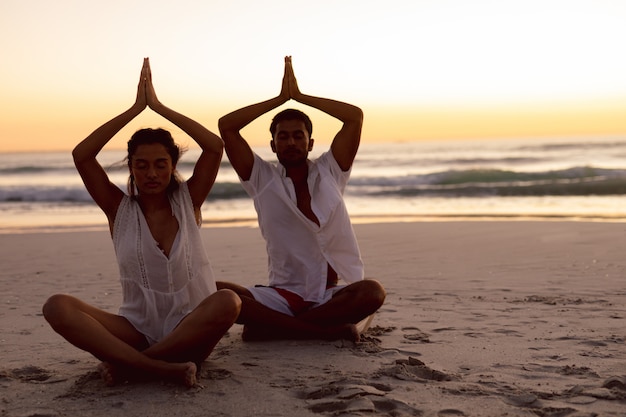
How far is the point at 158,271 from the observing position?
3895 millimetres

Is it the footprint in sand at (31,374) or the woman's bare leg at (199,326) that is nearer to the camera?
the woman's bare leg at (199,326)

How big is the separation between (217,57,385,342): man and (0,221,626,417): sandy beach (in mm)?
163

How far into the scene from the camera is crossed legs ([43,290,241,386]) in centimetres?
375

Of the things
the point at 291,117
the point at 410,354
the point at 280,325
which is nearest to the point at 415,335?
the point at 410,354

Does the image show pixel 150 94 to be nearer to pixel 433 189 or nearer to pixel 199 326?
pixel 199 326

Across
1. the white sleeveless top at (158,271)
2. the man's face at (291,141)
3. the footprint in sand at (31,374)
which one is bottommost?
the footprint in sand at (31,374)

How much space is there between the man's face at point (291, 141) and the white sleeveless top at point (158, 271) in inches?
35.6

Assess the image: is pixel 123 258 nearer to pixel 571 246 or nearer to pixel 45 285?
pixel 45 285

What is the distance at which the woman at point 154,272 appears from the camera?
12.3 feet

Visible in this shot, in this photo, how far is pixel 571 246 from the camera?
8.91 m

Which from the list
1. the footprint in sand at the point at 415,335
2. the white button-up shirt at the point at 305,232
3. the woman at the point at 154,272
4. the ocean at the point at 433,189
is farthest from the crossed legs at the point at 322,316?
the ocean at the point at 433,189

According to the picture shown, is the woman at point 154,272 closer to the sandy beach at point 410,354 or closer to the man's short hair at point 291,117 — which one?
the sandy beach at point 410,354

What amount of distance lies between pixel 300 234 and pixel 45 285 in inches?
140

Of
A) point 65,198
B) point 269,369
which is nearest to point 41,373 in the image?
point 269,369
